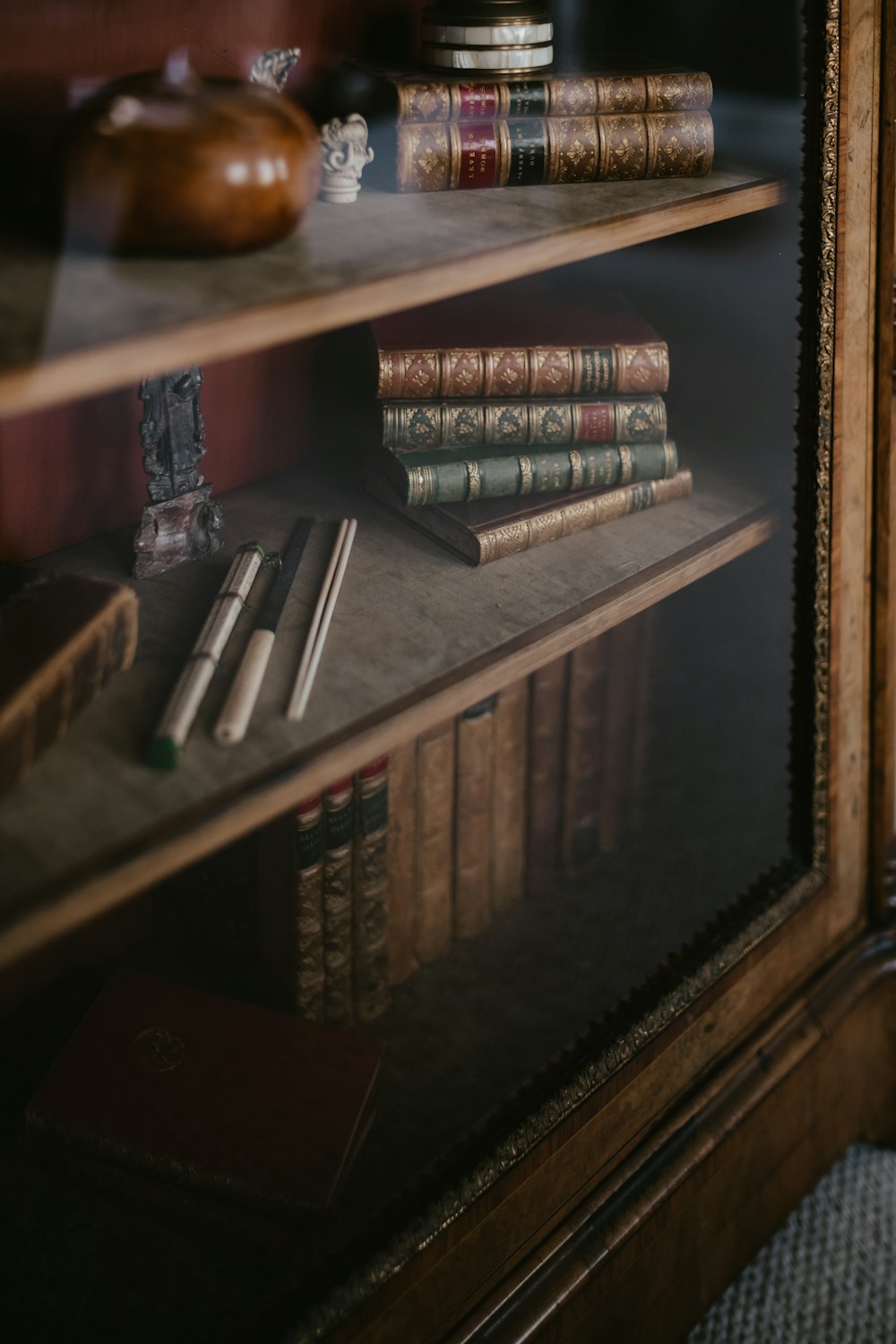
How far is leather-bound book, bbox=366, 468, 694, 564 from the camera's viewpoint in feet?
2.58

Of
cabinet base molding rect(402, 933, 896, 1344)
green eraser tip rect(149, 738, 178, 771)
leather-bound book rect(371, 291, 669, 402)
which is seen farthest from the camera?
Answer: cabinet base molding rect(402, 933, 896, 1344)

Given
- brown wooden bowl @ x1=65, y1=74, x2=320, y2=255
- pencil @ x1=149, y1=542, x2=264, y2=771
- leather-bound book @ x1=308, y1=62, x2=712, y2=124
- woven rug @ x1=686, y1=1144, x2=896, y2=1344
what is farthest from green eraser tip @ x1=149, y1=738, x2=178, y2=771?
woven rug @ x1=686, y1=1144, x2=896, y2=1344

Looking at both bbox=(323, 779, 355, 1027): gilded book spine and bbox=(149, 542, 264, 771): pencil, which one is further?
bbox=(323, 779, 355, 1027): gilded book spine

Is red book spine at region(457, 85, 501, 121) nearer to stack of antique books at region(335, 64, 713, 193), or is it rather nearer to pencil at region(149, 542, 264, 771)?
stack of antique books at region(335, 64, 713, 193)

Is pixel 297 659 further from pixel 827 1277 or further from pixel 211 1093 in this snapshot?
pixel 827 1277

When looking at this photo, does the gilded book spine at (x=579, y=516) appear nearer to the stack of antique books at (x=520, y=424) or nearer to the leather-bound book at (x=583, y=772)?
the stack of antique books at (x=520, y=424)

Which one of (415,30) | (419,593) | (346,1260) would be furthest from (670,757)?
(415,30)

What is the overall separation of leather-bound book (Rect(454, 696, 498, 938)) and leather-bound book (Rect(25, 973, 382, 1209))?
0.46 feet

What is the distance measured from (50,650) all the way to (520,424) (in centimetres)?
36

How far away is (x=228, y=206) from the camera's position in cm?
53

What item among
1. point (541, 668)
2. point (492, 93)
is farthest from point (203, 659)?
point (492, 93)

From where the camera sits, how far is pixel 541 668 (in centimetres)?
80

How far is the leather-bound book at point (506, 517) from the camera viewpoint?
31.0 inches

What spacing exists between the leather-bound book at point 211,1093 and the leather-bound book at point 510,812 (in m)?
0.18
